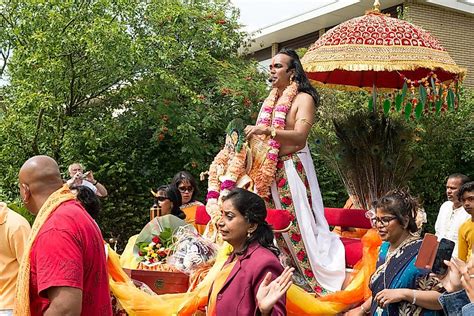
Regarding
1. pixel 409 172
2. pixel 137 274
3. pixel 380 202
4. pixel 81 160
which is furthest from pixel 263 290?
pixel 81 160

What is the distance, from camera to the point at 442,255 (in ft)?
11.0

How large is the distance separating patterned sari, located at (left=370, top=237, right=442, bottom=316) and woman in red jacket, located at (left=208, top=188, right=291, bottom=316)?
2.32 feet

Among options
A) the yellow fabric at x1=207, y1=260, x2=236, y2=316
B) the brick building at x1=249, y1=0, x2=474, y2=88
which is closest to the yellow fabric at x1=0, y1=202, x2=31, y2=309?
the yellow fabric at x1=207, y1=260, x2=236, y2=316

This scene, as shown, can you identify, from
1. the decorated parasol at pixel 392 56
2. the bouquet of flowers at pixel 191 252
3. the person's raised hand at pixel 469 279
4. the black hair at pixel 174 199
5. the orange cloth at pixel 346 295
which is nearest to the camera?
the person's raised hand at pixel 469 279

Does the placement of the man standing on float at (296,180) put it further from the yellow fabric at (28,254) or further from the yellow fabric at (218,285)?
the yellow fabric at (28,254)

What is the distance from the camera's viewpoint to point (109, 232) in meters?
12.2

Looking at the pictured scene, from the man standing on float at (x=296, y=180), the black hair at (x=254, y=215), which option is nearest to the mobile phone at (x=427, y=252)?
the black hair at (x=254, y=215)

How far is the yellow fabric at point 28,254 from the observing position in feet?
11.4

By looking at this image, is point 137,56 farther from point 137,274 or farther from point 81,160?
point 137,274

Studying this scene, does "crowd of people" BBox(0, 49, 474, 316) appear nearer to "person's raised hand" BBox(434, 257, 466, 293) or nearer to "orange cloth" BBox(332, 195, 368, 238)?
"person's raised hand" BBox(434, 257, 466, 293)

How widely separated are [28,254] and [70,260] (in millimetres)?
270

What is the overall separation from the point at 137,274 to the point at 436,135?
830cm

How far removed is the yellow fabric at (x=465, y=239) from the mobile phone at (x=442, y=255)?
11.1 feet

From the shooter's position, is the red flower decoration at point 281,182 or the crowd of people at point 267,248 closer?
the crowd of people at point 267,248
